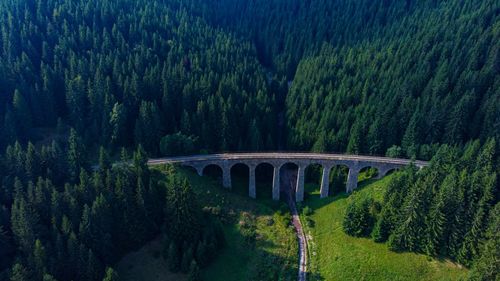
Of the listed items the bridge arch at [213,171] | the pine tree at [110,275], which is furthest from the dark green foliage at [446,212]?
the pine tree at [110,275]

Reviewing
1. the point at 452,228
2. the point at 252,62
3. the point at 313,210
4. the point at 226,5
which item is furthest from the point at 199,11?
the point at 452,228

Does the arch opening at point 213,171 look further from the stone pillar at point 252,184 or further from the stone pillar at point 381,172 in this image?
the stone pillar at point 381,172

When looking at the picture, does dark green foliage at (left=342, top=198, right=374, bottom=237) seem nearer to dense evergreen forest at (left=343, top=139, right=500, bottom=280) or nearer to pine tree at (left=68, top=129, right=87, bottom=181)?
dense evergreen forest at (left=343, top=139, right=500, bottom=280)

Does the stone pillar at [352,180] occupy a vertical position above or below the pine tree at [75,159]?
below

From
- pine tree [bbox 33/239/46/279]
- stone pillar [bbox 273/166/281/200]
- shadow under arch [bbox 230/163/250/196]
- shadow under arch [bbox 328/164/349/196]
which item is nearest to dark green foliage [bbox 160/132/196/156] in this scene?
shadow under arch [bbox 230/163/250/196]

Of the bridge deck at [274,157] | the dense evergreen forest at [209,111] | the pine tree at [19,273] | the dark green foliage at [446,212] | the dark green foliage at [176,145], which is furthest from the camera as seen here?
the dark green foliage at [176,145]

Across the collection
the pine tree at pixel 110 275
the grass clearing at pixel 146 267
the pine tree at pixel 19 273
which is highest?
the pine tree at pixel 19 273

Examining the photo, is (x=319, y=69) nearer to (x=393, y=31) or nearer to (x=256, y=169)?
(x=393, y=31)
